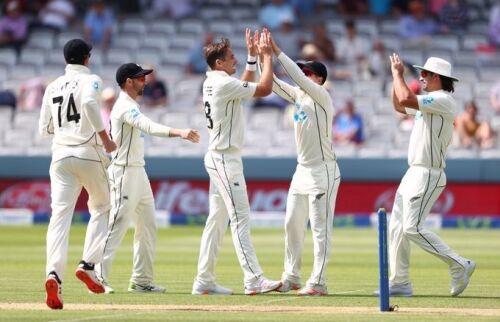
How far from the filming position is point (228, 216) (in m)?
11.2

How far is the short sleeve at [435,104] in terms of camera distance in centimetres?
1095

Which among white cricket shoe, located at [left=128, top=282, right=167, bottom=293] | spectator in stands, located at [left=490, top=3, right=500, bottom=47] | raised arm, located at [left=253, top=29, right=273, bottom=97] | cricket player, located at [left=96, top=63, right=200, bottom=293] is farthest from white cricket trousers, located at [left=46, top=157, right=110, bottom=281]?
spectator in stands, located at [left=490, top=3, right=500, bottom=47]

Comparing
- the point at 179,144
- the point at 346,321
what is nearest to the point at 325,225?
the point at 346,321

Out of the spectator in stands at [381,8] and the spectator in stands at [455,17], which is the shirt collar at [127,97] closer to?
the spectator in stands at [455,17]

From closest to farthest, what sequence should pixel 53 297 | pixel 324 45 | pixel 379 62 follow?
pixel 53 297
pixel 379 62
pixel 324 45

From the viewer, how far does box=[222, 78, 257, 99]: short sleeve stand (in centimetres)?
1098

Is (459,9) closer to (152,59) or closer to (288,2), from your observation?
(288,2)

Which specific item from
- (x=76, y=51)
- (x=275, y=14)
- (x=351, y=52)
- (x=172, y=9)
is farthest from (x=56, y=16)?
(x=76, y=51)

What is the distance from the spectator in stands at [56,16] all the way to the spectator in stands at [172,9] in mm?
1685

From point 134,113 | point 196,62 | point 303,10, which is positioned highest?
point 303,10

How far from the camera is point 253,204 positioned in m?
22.5

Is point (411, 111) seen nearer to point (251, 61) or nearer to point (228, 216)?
point (251, 61)

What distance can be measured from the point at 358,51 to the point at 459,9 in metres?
2.33

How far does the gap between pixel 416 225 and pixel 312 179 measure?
968 millimetres
